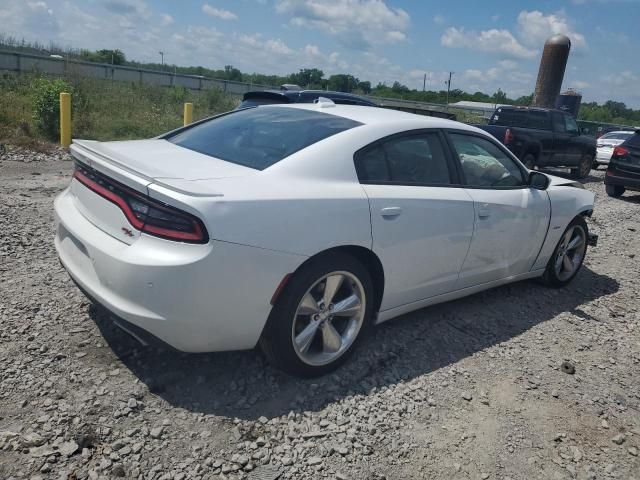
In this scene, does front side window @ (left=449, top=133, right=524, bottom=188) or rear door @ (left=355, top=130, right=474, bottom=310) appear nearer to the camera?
rear door @ (left=355, top=130, right=474, bottom=310)

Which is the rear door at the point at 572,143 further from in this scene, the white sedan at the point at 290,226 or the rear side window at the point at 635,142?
the white sedan at the point at 290,226

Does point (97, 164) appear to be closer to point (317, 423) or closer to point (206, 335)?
point (206, 335)

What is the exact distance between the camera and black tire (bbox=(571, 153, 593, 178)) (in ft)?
48.6

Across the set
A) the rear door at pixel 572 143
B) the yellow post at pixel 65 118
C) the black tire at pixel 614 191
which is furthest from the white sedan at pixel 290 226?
the rear door at pixel 572 143

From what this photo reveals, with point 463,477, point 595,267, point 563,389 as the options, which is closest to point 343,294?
point 463,477

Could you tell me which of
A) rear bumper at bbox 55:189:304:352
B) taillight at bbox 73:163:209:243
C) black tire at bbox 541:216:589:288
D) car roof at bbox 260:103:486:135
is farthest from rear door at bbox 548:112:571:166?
taillight at bbox 73:163:209:243

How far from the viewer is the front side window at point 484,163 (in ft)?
13.4

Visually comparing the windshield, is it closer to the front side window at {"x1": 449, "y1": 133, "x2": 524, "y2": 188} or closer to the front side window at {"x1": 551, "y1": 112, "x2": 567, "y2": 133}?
the front side window at {"x1": 551, "y1": 112, "x2": 567, "y2": 133}

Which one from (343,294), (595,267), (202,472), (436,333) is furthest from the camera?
(595,267)

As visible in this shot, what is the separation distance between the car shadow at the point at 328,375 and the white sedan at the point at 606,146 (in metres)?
15.8

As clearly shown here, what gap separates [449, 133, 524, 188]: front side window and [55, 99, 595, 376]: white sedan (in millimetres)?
16

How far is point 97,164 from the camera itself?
3029mm

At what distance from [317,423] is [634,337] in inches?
121

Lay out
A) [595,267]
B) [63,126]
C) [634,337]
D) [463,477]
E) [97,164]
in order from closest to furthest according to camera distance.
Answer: [463,477], [97,164], [634,337], [595,267], [63,126]
